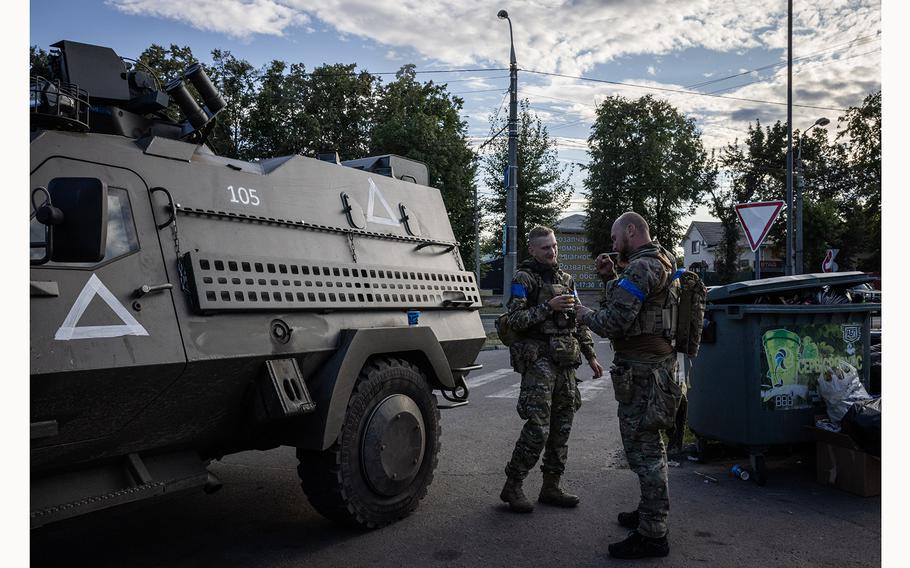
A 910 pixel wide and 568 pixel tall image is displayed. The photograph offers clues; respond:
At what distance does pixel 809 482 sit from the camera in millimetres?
5289

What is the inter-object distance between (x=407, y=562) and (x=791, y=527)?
2.43 meters

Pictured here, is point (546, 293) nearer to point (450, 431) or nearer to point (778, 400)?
point (778, 400)

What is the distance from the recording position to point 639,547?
3871mm

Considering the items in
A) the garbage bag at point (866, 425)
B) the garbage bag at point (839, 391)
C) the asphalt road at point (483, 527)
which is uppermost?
the garbage bag at point (839, 391)

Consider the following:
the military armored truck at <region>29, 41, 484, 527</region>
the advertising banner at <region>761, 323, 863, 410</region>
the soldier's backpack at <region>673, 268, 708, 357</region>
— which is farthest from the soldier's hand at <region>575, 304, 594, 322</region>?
the advertising banner at <region>761, 323, 863, 410</region>

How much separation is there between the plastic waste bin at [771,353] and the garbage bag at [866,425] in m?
0.35

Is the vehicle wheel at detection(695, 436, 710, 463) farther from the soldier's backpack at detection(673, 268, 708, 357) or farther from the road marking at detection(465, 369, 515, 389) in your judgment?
the road marking at detection(465, 369, 515, 389)

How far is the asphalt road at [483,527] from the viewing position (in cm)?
384

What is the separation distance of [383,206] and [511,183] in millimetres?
10438

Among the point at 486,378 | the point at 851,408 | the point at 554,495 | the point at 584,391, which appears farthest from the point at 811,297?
the point at 486,378

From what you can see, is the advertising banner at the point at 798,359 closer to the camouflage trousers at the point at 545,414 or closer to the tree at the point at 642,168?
the camouflage trousers at the point at 545,414

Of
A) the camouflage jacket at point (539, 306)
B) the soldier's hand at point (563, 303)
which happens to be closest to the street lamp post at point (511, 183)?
the camouflage jacket at point (539, 306)

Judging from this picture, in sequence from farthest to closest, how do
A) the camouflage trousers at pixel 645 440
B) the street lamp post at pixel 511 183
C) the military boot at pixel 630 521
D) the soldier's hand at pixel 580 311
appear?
the street lamp post at pixel 511 183 → the military boot at pixel 630 521 → the soldier's hand at pixel 580 311 → the camouflage trousers at pixel 645 440

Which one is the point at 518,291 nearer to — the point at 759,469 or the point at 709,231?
the point at 759,469
